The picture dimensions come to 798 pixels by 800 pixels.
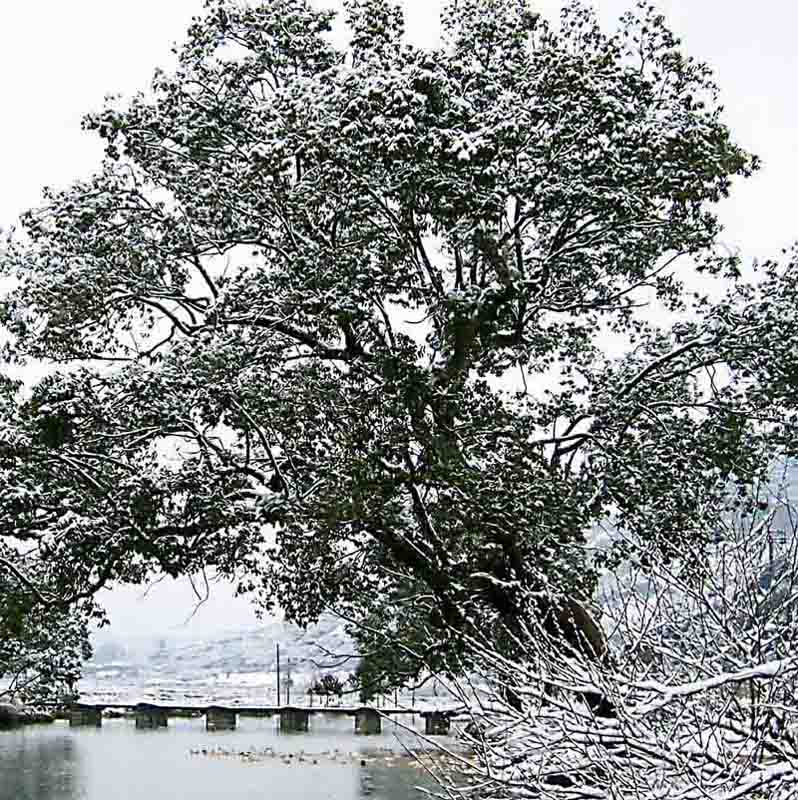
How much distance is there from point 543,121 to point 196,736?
18147 millimetres

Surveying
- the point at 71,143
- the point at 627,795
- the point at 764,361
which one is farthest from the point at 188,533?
the point at 627,795

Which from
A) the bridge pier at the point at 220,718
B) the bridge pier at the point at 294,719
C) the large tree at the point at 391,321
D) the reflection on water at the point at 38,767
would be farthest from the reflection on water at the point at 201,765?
the large tree at the point at 391,321

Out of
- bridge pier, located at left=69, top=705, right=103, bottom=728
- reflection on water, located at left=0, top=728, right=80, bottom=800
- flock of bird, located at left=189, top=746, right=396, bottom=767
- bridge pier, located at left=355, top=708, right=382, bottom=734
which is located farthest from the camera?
bridge pier, located at left=69, top=705, right=103, bottom=728

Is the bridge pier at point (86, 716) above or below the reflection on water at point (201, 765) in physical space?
above

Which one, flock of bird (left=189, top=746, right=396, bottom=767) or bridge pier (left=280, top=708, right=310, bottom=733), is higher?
bridge pier (left=280, top=708, right=310, bottom=733)

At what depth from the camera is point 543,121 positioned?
22.9 ft

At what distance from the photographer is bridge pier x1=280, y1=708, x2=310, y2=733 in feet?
80.8

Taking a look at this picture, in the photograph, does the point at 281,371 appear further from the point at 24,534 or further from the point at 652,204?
the point at 652,204

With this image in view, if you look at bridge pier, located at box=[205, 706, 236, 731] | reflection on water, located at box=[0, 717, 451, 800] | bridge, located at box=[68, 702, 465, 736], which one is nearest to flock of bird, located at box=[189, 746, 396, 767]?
reflection on water, located at box=[0, 717, 451, 800]

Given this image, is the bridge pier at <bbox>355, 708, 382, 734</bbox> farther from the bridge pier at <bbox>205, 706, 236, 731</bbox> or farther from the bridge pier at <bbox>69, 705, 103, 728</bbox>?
the bridge pier at <bbox>69, 705, 103, 728</bbox>

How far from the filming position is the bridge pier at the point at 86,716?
25.7 m

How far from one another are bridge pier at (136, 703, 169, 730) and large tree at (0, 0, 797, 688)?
18472mm

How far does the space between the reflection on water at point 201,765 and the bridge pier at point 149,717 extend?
88cm

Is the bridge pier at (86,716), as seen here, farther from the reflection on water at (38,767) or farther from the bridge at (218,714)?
the reflection on water at (38,767)
